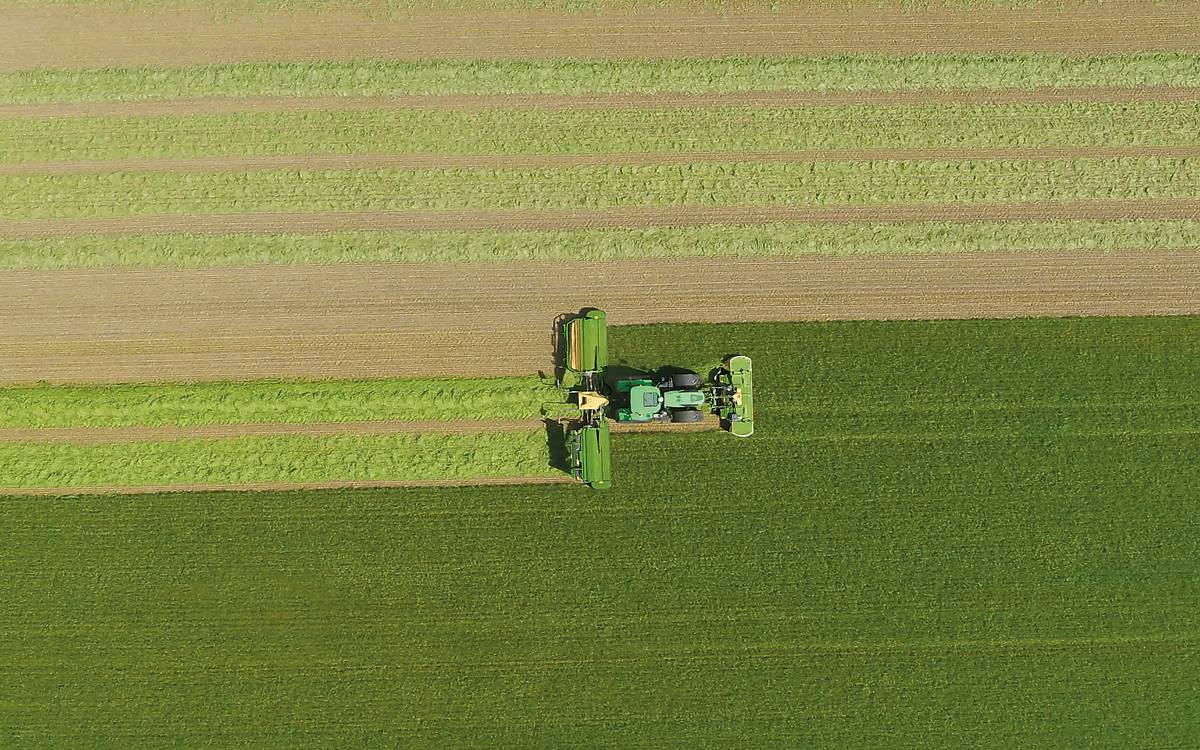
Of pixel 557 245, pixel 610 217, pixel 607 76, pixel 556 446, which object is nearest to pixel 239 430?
pixel 556 446

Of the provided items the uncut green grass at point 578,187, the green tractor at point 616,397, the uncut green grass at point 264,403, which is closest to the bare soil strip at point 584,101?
the uncut green grass at point 578,187

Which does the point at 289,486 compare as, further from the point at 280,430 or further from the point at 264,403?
the point at 264,403

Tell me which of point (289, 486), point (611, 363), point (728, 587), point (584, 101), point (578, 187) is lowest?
point (728, 587)

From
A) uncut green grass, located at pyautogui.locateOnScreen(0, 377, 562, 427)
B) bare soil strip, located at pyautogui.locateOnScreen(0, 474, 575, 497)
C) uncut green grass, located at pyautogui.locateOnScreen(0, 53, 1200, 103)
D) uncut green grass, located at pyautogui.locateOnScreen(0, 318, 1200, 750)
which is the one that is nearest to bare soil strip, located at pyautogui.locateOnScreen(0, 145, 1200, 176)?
uncut green grass, located at pyautogui.locateOnScreen(0, 53, 1200, 103)

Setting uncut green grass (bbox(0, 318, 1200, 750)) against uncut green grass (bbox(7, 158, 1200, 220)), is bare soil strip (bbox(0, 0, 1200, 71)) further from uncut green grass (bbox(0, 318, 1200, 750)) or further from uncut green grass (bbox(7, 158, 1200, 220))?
uncut green grass (bbox(0, 318, 1200, 750))

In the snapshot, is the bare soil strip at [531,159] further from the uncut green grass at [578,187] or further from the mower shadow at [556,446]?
the mower shadow at [556,446]

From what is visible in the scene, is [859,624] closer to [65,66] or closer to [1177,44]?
[1177,44]
